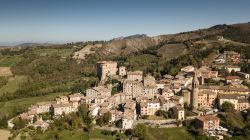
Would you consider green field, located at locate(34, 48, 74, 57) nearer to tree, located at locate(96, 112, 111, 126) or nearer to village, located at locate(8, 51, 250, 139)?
village, located at locate(8, 51, 250, 139)

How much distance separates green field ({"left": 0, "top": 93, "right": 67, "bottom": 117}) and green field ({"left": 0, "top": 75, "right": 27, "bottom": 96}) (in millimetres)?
8239

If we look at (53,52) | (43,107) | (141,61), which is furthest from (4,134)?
(53,52)

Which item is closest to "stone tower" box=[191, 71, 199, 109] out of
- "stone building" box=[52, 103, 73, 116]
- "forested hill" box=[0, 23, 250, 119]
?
"forested hill" box=[0, 23, 250, 119]

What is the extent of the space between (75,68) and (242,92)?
186ft

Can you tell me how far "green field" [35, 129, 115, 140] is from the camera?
156ft

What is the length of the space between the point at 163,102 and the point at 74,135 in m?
15.8

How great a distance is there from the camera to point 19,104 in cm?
6931

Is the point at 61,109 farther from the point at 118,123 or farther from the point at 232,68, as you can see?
the point at 232,68

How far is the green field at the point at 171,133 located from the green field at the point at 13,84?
46.2m

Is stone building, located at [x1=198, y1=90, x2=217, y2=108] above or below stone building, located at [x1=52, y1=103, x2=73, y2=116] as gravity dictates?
above

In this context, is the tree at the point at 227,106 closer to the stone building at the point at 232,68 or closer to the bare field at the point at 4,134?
the stone building at the point at 232,68

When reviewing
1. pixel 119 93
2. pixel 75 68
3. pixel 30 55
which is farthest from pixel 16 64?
pixel 119 93

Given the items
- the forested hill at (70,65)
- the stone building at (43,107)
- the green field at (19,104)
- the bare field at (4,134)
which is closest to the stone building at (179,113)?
the forested hill at (70,65)

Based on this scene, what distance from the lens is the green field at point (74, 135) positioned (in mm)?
→ 47500
